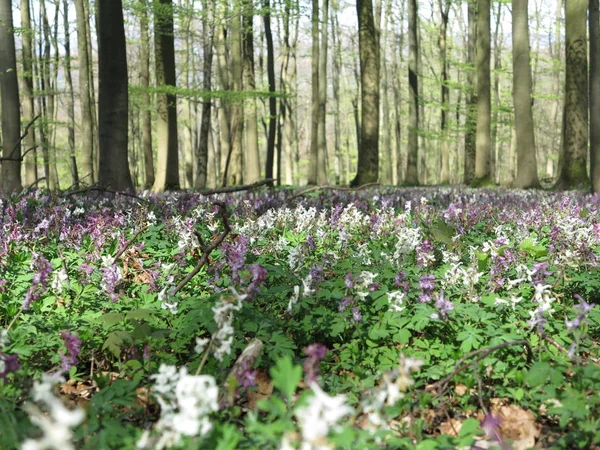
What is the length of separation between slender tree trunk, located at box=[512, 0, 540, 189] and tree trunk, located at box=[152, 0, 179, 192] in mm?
9919

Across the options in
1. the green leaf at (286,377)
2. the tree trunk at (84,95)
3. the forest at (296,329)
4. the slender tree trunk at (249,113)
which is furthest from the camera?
the slender tree trunk at (249,113)

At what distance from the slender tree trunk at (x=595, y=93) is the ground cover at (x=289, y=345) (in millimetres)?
7872

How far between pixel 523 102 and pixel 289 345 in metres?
13.9

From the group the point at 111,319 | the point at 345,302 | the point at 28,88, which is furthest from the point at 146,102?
the point at 345,302

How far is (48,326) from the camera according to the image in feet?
9.66

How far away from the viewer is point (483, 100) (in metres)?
18.8

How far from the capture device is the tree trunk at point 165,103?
15.7m

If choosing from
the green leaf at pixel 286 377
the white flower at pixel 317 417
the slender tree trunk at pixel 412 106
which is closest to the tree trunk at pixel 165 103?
the slender tree trunk at pixel 412 106

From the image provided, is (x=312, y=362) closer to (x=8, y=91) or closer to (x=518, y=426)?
(x=518, y=426)

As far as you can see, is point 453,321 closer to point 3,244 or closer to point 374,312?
point 374,312

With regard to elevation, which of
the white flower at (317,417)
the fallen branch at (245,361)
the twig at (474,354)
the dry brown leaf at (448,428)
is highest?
the white flower at (317,417)

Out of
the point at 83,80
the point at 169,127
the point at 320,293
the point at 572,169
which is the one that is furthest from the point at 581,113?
the point at 83,80

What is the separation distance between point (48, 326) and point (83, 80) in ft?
62.7

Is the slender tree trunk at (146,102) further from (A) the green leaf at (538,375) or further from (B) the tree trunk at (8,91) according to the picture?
(A) the green leaf at (538,375)
